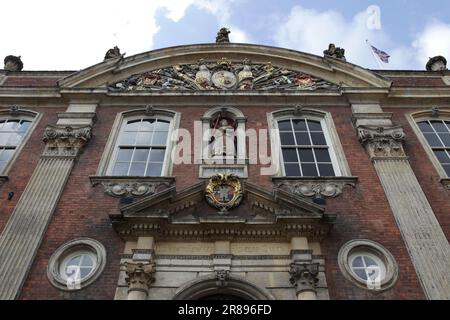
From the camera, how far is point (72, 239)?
925 centimetres

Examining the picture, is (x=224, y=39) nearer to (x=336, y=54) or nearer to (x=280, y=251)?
(x=336, y=54)

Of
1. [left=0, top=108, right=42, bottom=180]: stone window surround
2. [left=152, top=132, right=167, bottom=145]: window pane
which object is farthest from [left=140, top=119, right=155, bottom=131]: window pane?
[left=0, top=108, right=42, bottom=180]: stone window surround

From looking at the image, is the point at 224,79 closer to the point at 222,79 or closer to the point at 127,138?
the point at 222,79

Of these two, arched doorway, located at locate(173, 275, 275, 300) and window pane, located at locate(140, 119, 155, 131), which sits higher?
window pane, located at locate(140, 119, 155, 131)

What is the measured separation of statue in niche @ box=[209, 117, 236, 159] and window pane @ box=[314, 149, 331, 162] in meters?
2.25

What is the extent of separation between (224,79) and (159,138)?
3358mm

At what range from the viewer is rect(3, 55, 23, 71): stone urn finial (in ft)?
50.0

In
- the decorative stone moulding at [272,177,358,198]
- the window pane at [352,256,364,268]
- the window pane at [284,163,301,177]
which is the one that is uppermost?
the window pane at [284,163,301,177]

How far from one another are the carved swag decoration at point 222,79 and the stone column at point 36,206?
2.83 meters

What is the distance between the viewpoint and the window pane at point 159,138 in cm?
1223

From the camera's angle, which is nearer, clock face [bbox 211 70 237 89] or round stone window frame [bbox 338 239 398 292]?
round stone window frame [bbox 338 239 398 292]

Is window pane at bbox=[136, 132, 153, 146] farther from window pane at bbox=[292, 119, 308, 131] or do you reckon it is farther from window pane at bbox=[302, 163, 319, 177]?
window pane at bbox=[302, 163, 319, 177]

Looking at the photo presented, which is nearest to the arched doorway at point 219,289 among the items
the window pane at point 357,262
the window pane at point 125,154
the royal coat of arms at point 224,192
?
the royal coat of arms at point 224,192

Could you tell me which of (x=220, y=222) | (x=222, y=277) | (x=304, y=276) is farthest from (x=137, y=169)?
(x=304, y=276)
